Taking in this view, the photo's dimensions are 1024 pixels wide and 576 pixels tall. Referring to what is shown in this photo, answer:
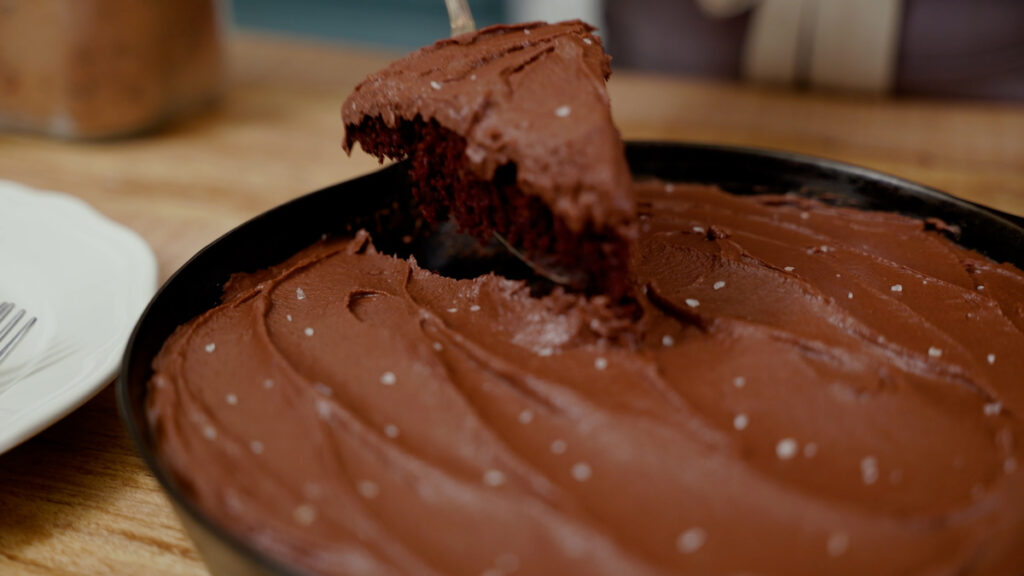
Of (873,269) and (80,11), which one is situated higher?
(80,11)

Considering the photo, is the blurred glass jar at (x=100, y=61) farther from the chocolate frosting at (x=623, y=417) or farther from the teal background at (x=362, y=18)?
the teal background at (x=362, y=18)

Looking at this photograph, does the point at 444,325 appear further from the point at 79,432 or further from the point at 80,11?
the point at 80,11

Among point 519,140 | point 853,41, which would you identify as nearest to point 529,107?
point 519,140

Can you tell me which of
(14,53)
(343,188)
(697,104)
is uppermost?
(14,53)

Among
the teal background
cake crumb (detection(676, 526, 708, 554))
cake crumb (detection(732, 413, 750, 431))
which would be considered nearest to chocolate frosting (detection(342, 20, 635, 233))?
cake crumb (detection(732, 413, 750, 431))

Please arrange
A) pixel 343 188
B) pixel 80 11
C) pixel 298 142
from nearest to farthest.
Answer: pixel 343 188 < pixel 80 11 < pixel 298 142

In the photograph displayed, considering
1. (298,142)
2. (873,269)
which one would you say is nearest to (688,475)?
(873,269)
